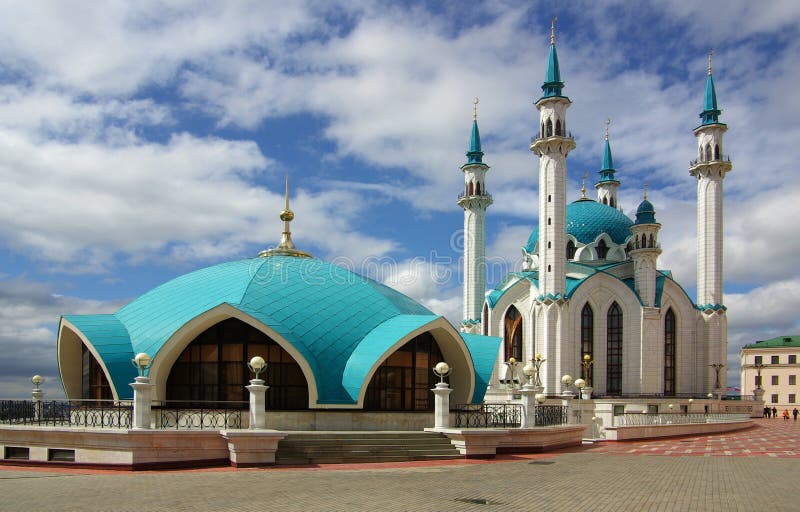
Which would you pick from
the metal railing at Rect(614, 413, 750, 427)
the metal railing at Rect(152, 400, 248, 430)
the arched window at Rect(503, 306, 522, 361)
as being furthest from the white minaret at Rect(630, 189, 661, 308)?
the metal railing at Rect(152, 400, 248, 430)

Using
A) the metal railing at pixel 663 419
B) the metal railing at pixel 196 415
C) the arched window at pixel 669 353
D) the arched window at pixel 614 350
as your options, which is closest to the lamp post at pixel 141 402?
the metal railing at pixel 196 415

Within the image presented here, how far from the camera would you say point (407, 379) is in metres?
23.3

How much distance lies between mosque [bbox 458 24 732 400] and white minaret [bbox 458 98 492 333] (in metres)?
0.14

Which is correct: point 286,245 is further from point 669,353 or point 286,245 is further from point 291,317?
point 669,353

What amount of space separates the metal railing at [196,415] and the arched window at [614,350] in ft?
108

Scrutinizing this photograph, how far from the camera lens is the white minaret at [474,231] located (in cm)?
5428

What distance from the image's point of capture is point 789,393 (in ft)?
244

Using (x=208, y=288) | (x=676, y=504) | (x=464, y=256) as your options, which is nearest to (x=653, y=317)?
(x=464, y=256)

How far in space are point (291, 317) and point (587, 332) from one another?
30794mm

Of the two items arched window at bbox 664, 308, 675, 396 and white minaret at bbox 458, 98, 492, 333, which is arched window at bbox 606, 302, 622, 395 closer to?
arched window at bbox 664, 308, 675, 396

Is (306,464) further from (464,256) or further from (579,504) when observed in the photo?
(464,256)

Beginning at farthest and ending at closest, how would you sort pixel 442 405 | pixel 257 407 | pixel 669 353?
pixel 669 353
pixel 442 405
pixel 257 407

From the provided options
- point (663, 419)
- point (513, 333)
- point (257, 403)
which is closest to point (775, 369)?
point (513, 333)

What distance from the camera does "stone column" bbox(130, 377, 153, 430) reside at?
16.4 metres
